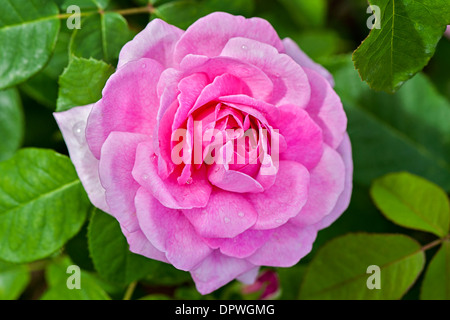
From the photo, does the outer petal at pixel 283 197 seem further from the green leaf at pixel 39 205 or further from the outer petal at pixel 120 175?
the green leaf at pixel 39 205

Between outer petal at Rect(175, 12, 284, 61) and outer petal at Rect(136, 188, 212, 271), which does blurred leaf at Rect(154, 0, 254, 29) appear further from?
outer petal at Rect(136, 188, 212, 271)

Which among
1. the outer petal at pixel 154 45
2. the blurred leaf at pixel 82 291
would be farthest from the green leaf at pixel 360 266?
the outer petal at pixel 154 45

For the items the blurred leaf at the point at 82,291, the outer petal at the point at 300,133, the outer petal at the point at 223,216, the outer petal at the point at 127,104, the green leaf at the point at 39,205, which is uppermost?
the outer petal at the point at 127,104

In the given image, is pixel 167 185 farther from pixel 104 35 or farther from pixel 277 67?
pixel 104 35

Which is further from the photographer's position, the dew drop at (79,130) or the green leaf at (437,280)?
the green leaf at (437,280)

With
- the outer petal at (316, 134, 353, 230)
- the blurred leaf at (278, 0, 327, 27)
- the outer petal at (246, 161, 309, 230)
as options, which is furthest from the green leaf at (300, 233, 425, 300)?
the blurred leaf at (278, 0, 327, 27)

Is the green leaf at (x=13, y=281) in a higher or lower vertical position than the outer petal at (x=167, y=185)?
lower

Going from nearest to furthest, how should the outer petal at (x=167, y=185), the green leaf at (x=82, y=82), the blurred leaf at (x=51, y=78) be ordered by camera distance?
1. the outer petal at (x=167, y=185)
2. the green leaf at (x=82, y=82)
3. the blurred leaf at (x=51, y=78)

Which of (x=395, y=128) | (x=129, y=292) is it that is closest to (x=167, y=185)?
(x=129, y=292)
